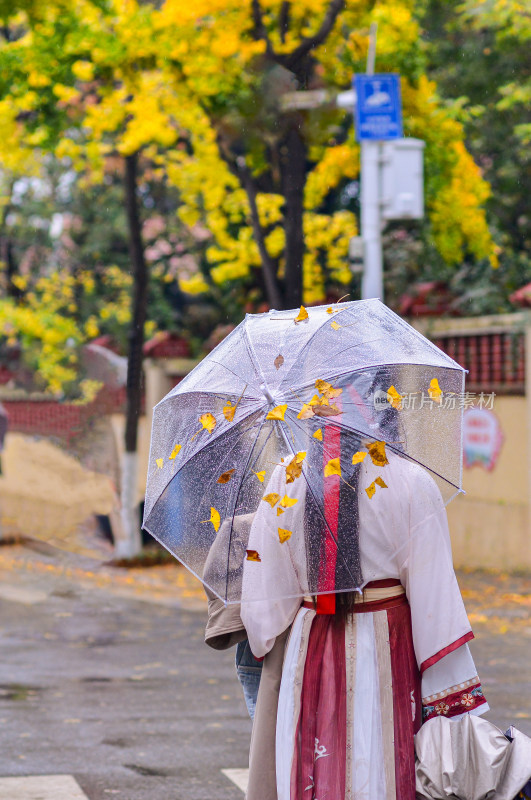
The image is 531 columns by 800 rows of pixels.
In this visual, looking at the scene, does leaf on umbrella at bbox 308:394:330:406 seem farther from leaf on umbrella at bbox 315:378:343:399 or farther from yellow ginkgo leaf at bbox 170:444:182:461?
yellow ginkgo leaf at bbox 170:444:182:461

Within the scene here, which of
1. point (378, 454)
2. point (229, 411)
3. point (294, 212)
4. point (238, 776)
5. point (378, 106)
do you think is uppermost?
point (378, 106)

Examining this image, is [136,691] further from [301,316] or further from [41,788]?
[301,316]

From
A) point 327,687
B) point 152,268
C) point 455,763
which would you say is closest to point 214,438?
point 327,687

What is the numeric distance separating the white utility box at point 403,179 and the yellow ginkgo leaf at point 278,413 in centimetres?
856

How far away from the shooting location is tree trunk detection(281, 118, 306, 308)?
515 inches

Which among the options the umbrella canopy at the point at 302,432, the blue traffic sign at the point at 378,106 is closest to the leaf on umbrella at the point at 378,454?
the umbrella canopy at the point at 302,432

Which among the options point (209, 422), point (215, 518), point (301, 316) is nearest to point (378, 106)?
point (301, 316)

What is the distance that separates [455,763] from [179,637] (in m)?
6.92

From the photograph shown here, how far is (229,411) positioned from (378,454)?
0.49m

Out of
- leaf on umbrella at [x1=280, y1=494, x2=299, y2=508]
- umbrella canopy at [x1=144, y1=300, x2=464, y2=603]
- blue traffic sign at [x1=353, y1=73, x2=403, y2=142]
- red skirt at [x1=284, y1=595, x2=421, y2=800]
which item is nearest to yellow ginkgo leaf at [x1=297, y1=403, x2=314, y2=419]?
umbrella canopy at [x1=144, y1=300, x2=464, y2=603]

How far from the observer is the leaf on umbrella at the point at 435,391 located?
11.7ft

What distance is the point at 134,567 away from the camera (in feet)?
50.3

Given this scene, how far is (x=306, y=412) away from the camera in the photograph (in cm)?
337

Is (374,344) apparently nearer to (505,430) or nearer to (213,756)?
(213,756)
